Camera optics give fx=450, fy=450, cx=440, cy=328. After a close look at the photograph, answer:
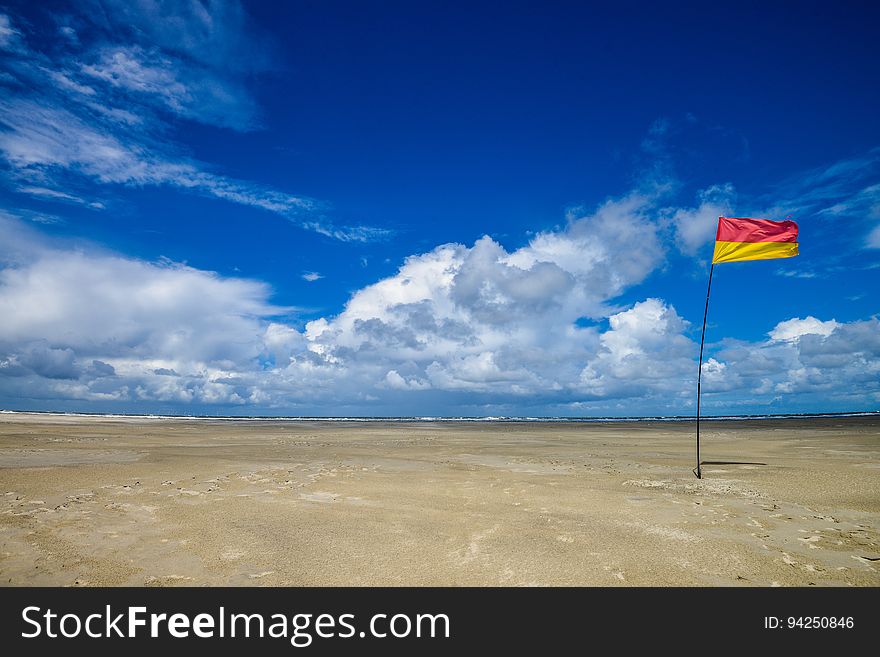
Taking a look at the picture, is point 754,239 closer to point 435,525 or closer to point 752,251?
point 752,251

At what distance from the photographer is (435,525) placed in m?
9.33

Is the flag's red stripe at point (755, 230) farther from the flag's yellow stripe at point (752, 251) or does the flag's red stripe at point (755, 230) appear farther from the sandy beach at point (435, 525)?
the sandy beach at point (435, 525)

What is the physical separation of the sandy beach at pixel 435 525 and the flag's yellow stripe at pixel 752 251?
7416 mm

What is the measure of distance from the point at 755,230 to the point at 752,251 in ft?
2.37

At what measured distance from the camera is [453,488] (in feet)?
44.8

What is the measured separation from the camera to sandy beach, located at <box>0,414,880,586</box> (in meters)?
6.67

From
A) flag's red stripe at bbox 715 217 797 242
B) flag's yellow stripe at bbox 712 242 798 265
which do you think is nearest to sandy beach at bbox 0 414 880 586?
flag's yellow stripe at bbox 712 242 798 265

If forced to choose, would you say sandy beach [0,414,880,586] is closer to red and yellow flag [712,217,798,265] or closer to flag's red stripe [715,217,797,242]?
red and yellow flag [712,217,798,265]

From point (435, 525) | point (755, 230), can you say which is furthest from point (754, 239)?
point (435, 525)

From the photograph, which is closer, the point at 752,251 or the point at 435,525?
the point at 435,525

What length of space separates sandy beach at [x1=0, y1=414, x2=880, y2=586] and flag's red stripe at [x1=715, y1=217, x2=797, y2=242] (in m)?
8.05

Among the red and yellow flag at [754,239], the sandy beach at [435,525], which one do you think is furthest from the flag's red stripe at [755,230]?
the sandy beach at [435,525]
